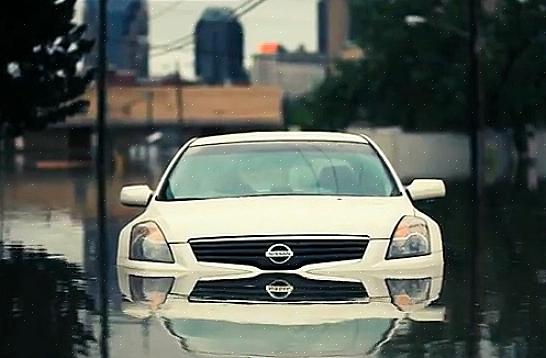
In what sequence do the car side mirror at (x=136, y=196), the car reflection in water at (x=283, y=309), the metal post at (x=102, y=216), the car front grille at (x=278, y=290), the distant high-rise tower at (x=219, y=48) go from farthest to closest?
the distant high-rise tower at (x=219, y=48)
the car side mirror at (x=136, y=196)
the metal post at (x=102, y=216)
the car front grille at (x=278, y=290)
the car reflection in water at (x=283, y=309)

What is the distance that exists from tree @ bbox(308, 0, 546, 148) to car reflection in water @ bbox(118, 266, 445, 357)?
30080 millimetres

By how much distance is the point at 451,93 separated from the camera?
41.0 meters

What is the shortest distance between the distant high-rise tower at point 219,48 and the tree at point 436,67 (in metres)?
4.40

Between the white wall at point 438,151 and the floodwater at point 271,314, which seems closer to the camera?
the floodwater at point 271,314

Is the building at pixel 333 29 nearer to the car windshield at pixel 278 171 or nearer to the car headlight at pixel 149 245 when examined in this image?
the car windshield at pixel 278 171

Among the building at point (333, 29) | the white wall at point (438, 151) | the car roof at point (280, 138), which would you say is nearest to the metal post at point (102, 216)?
the car roof at point (280, 138)

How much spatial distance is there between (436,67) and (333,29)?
9546mm

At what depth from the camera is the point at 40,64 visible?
33.4 meters

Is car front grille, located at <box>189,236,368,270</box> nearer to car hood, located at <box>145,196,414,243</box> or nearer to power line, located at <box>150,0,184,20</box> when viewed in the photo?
car hood, located at <box>145,196,414,243</box>

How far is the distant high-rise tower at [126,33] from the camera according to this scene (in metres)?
46.6

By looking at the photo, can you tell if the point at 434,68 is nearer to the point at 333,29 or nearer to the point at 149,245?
the point at 333,29

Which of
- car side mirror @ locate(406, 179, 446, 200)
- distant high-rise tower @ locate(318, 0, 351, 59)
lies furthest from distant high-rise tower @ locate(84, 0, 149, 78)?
car side mirror @ locate(406, 179, 446, 200)

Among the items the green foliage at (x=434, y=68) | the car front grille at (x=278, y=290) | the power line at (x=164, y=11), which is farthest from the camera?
the power line at (x=164, y=11)

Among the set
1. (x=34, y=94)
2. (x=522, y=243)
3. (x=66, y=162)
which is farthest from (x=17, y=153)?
(x=522, y=243)
